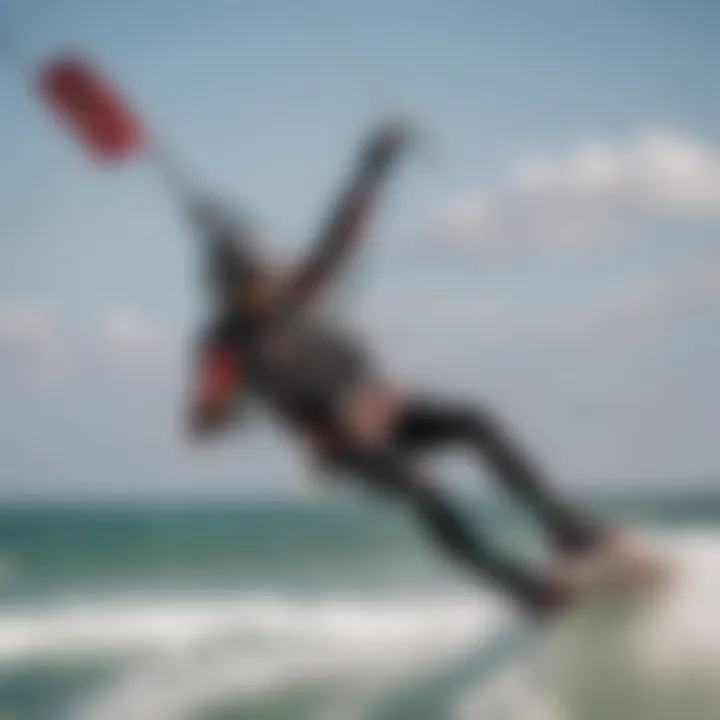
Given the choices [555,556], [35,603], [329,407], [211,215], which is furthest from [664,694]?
[35,603]

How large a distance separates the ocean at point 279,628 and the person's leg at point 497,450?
14 cm

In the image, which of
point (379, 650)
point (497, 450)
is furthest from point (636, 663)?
point (379, 650)

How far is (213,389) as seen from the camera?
263 cm

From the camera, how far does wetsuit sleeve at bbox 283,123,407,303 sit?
252 cm

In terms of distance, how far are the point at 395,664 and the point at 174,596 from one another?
6.50m

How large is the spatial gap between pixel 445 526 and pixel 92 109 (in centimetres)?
125

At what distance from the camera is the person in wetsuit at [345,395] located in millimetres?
2619

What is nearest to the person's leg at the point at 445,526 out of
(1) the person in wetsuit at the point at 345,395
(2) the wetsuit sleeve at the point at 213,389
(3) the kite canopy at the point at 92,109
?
(1) the person in wetsuit at the point at 345,395

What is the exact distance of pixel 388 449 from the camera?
2746 mm

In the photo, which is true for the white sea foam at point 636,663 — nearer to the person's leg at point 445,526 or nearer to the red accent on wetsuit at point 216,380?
the person's leg at point 445,526

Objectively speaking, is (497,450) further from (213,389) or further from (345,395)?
(213,389)

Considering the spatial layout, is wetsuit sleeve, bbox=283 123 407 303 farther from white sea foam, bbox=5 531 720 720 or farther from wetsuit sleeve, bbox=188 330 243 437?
white sea foam, bbox=5 531 720 720

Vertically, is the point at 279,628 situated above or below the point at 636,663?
above

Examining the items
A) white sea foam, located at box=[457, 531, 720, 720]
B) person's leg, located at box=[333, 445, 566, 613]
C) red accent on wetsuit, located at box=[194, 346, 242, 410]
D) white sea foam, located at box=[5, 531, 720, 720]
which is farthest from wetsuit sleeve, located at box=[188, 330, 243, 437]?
white sea foam, located at box=[457, 531, 720, 720]
